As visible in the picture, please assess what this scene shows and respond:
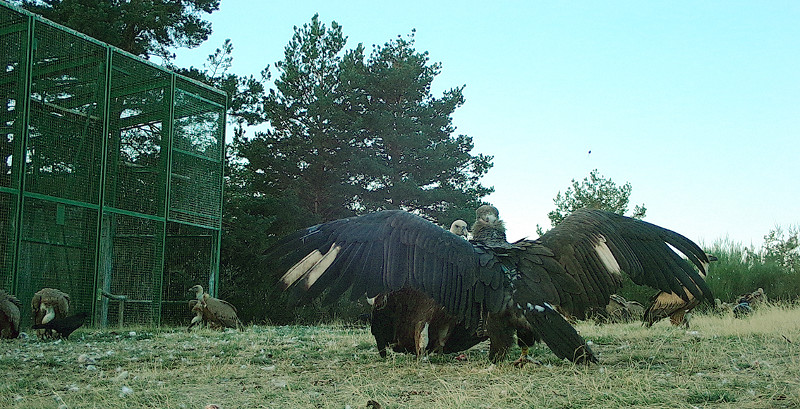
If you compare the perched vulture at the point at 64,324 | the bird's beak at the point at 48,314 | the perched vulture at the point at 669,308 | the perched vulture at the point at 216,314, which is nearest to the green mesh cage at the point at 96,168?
the bird's beak at the point at 48,314

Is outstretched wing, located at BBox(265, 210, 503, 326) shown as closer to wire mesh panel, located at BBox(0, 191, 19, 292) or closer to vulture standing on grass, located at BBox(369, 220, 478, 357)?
vulture standing on grass, located at BBox(369, 220, 478, 357)

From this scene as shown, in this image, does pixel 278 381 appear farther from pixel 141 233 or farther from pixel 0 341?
pixel 141 233

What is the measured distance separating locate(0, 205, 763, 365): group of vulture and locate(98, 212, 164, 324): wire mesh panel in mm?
8524

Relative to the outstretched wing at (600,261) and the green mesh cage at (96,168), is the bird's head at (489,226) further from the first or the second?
the green mesh cage at (96,168)

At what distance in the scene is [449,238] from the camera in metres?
4.93

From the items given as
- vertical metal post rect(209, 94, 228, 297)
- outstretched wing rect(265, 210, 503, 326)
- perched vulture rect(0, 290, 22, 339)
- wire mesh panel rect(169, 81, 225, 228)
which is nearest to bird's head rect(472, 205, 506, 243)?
outstretched wing rect(265, 210, 503, 326)

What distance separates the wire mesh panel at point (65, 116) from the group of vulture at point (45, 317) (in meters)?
2.54

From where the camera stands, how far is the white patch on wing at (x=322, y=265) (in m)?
4.80

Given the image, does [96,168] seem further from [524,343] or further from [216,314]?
[524,343]

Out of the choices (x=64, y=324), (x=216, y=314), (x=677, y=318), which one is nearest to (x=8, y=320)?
(x=64, y=324)

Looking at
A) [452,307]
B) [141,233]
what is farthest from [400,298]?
[141,233]

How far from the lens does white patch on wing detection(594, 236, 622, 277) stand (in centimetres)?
518

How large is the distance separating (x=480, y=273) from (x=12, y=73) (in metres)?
9.10

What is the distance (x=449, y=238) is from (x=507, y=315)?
0.69m
